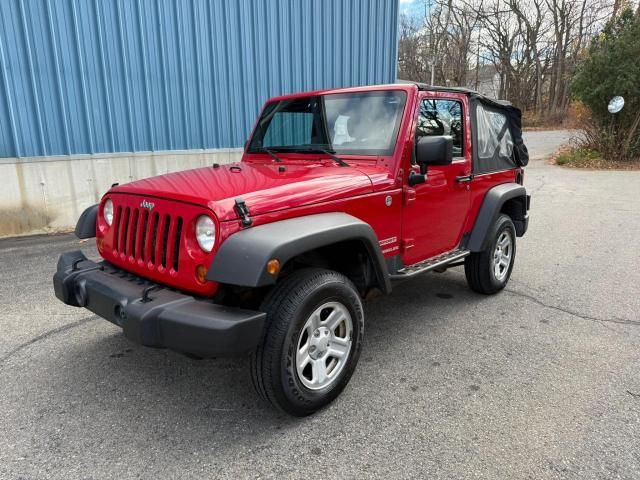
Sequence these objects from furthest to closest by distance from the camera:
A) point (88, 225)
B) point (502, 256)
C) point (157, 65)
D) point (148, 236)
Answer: point (157, 65), point (502, 256), point (88, 225), point (148, 236)

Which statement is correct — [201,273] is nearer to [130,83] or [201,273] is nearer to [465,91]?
[465,91]

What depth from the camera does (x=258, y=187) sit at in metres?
2.71

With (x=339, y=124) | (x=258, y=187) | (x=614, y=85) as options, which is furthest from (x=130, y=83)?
(x=614, y=85)

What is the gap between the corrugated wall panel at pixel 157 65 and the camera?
6.51m

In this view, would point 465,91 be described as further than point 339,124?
Yes

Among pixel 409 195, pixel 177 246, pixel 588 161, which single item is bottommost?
pixel 588 161

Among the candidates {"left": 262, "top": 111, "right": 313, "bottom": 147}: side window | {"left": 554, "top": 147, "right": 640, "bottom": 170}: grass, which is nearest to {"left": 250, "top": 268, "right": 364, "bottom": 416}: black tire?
{"left": 262, "top": 111, "right": 313, "bottom": 147}: side window

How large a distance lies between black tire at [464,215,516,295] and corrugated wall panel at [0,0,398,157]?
5622 mm

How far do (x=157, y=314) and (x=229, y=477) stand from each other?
2.75 ft

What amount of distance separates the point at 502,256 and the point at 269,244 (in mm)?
3091

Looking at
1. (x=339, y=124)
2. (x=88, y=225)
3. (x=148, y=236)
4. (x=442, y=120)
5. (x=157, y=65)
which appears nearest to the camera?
(x=148, y=236)

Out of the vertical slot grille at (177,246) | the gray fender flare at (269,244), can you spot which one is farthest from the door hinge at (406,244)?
the vertical slot grille at (177,246)

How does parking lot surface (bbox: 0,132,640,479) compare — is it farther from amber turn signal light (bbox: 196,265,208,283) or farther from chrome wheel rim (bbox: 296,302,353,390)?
amber turn signal light (bbox: 196,265,208,283)

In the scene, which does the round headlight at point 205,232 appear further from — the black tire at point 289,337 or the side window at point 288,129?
the side window at point 288,129
